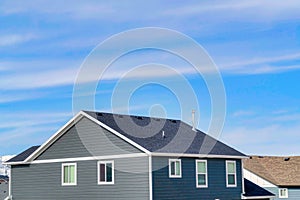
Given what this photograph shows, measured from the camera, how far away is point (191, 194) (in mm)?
31859

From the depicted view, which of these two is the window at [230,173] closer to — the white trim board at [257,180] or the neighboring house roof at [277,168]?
the neighboring house roof at [277,168]

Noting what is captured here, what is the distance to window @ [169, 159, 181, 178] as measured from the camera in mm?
30620

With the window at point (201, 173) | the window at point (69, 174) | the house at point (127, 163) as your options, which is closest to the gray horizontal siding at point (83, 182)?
the house at point (127, 163)

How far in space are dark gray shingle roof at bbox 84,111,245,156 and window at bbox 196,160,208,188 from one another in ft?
2.02

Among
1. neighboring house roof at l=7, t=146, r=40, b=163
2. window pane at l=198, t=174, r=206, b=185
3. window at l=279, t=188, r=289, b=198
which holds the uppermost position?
Answer: neighboring house roof at l=7, t=146, r=40, b=163

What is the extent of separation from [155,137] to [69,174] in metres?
5.40

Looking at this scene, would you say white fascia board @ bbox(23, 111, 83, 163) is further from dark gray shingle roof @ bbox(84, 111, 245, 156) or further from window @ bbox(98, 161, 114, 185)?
window @ bbox(98, 161, 114, 185)

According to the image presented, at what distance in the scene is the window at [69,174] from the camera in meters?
32.9

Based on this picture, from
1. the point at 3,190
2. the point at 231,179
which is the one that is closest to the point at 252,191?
the point at 231,179

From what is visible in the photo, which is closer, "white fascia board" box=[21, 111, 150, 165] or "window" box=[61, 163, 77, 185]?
"white fascia board" box=[21, 111, 150, 165]

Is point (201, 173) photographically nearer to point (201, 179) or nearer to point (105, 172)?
point (201, 179)

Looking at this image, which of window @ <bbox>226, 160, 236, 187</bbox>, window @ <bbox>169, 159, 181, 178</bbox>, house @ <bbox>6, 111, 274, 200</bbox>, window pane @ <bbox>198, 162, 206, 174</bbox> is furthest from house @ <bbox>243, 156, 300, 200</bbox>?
window @ <bbox>169, 159, 181, 178</bbox>

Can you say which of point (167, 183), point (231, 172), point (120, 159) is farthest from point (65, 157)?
point (231, 172)

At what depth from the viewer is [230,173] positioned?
3488 centimetres
